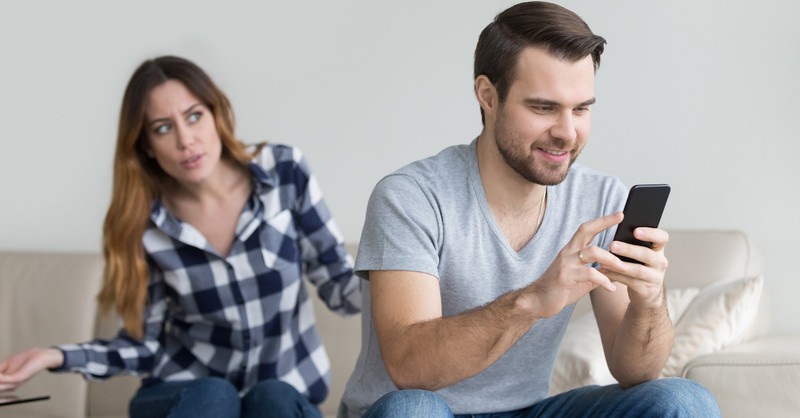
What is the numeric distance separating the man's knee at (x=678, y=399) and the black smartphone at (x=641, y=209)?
21 cm

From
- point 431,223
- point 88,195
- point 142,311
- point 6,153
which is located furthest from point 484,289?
point 6,153

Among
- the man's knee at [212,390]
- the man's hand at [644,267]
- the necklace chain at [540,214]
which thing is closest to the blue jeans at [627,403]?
the man's hand at [644,267]

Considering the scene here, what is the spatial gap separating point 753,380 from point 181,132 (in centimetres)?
136

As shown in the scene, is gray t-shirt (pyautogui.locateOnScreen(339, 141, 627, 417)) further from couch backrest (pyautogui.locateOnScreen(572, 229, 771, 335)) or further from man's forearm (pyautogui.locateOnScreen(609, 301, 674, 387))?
couch backrest (pyautogui.locateOnScreen(572, 229, 771, 335))

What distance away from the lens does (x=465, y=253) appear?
1.84 metres

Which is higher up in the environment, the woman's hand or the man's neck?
the man's neck

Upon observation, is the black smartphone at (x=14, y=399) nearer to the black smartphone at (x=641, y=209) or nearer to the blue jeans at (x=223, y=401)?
the blue jeans at (x=223, y=401)

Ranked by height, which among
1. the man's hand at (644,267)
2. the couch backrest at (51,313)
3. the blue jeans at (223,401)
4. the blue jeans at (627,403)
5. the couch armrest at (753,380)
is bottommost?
the couch backrest at (51,313)

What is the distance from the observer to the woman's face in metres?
2.38

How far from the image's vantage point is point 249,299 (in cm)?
244

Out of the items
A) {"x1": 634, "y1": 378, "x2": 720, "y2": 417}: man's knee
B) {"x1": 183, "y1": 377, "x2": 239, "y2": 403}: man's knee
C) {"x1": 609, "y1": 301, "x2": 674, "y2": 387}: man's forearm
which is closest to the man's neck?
{"x1": 609, "y1": 301, "x2": 674, "y2": 387}: man's forearm

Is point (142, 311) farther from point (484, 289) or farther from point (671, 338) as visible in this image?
point (671, 338)

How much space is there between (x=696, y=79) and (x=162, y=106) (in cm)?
168

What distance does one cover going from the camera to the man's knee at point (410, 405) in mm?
1605
